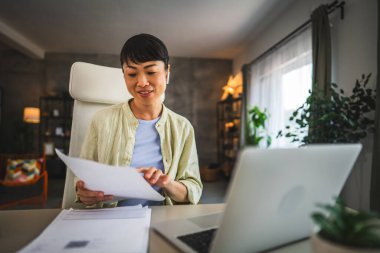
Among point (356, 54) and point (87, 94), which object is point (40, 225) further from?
point (356, 54)

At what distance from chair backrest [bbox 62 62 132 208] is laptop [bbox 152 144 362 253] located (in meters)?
0.74

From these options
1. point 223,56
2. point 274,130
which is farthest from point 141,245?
point 223,56

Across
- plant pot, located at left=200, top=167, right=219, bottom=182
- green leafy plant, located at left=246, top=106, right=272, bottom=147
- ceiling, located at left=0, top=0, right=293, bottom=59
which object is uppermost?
ceiling, located at left=0, top=0, right=293, bottom=59

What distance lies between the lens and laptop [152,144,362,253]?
342mm

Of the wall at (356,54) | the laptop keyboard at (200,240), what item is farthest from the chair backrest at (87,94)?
the wall at (356,54)

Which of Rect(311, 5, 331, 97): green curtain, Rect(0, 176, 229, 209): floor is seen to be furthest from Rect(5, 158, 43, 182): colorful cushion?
Rect(311, 5, 331, 97): green curtain

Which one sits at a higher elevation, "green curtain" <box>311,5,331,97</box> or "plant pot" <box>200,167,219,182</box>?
"green curtain" <box>311,5,331,97</box>

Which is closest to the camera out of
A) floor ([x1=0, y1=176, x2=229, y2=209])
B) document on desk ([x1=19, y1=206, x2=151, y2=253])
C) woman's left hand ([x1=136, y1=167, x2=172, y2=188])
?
document on desk ([x1=19, y1=206, x2=151, y2=253])

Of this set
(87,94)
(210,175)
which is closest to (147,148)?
(87,94)

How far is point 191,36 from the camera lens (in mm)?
4348

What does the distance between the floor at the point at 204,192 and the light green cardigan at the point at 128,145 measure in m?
2.50

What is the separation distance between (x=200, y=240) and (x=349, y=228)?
0.97 feet

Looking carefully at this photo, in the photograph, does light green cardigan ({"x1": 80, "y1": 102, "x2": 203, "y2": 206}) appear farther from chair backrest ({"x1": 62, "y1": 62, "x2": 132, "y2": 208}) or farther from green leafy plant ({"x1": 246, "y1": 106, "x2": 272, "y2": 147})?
green leafy plant ({"x1": 246, "y1": 106, "x2": 272, "y2": 147})

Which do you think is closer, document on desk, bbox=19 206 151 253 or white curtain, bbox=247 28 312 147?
document on desk, bbox=19 206 151 253
